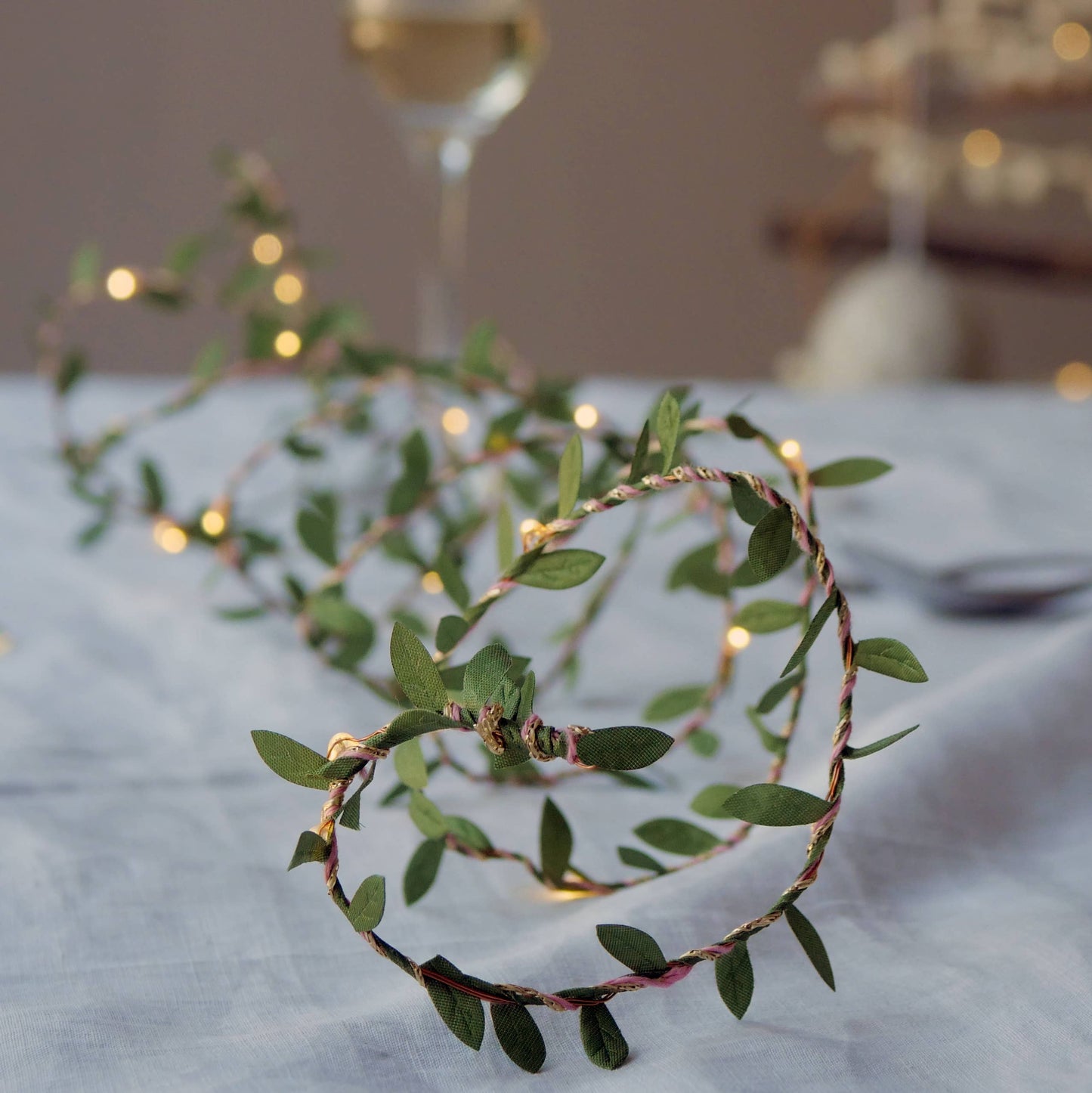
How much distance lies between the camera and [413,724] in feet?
0.60

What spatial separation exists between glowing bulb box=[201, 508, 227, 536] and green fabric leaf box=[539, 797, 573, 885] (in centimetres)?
21

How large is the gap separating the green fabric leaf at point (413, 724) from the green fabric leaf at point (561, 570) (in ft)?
0.11

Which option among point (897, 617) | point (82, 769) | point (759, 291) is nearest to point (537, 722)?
point (82, 769)

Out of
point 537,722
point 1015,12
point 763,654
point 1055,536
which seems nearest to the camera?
point 537,722

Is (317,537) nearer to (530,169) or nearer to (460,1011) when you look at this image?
(460,1011)

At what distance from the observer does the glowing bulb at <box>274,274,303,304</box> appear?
1.72 feet

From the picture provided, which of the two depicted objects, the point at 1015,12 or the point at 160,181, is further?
the point at 1015,12

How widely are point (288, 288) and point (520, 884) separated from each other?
328 millimetres

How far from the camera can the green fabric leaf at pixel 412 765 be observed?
214mm

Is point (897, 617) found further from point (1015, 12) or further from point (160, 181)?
point (1015, 12)

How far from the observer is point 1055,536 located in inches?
23.3

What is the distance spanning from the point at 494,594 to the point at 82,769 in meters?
0.16

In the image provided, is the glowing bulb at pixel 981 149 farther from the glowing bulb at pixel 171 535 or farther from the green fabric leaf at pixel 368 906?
the green fabric leaf at pixel 368 906

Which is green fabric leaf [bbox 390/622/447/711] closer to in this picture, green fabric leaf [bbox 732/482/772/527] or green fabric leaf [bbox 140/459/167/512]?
green fabric leaf [bbox 732/482/772/527]
